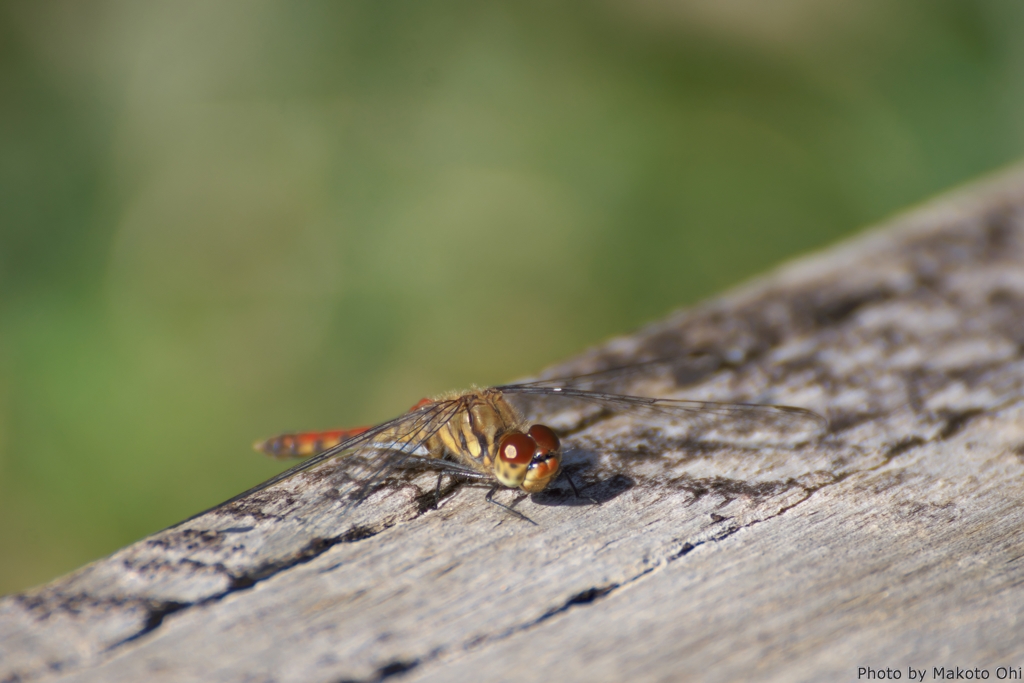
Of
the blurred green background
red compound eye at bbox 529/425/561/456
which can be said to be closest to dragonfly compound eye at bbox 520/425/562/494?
red compound eye at bbox 529/425/561/456

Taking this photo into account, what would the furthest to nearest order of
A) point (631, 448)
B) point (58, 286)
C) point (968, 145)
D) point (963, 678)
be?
point (968, 145) → point (58, 286) → point (631, 448) → point (963, 678)

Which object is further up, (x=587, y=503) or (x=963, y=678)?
(x=587, y=503)

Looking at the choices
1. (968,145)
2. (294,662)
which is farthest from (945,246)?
(968,145)

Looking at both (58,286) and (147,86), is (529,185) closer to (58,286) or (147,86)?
(147,86)

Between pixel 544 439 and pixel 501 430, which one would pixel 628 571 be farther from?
pixel 501 430

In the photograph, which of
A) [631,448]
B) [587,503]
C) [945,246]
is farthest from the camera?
[945,246]
